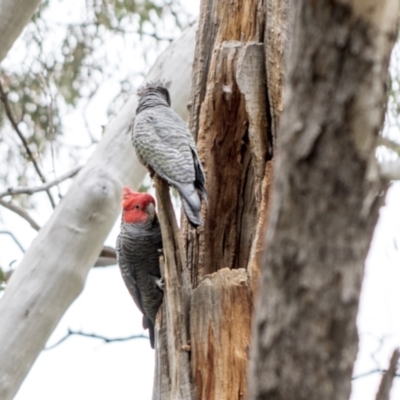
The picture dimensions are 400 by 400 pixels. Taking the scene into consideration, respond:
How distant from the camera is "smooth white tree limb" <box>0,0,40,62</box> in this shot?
10.8 feet

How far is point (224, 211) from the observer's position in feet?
9.06

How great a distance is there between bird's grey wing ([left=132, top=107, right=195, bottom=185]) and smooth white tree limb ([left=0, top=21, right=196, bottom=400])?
1.05 meters

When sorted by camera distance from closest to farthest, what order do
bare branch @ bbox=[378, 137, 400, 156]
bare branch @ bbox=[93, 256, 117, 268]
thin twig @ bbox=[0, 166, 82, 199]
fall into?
thin twig @ bbox=[0, 166, 82, 199] < bare branch @ bbox=[378, 137, 400, 156] < bare branch @ bbox=[93, 256, 117, 268]

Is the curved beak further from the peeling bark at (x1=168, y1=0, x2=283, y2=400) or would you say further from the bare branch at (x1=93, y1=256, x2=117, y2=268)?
the bare branch at (x1=93, y1=256, x2=117, y2=268)

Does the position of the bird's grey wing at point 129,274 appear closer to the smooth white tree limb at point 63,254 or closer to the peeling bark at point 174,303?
the peeling bark at point 174,303

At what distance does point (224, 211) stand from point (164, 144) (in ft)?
1.21

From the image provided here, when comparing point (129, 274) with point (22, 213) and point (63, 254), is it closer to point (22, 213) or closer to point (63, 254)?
point (63, 254)

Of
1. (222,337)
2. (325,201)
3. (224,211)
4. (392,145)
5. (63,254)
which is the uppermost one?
(392,145)

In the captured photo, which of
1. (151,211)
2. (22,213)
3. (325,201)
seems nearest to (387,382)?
(325,201)

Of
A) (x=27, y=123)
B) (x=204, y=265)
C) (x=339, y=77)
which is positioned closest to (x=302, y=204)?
(x=339, y=77)

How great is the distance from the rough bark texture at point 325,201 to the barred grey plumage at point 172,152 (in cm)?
127

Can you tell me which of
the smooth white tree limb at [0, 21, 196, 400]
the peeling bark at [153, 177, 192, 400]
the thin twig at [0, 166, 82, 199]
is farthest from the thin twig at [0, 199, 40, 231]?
the peeling bark at [153, 177, 192, 400]

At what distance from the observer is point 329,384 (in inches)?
40.4

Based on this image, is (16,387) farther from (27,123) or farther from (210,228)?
(27,123)
